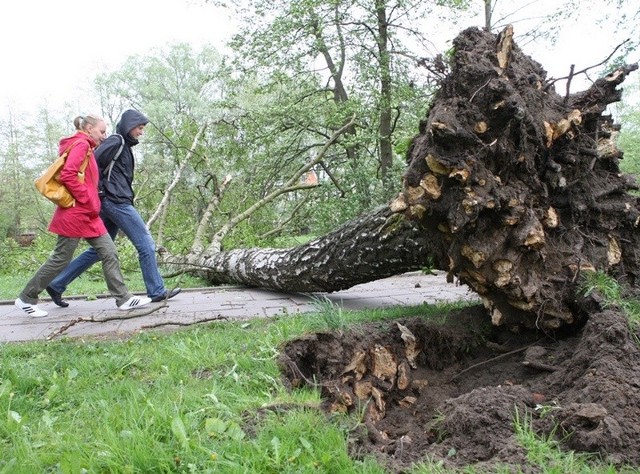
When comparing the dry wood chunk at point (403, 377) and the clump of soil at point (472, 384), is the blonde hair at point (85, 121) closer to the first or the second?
the clump of soil at point (472, 384)

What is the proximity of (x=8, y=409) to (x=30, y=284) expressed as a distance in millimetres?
2947

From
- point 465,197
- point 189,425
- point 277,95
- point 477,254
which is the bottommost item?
point 189,425

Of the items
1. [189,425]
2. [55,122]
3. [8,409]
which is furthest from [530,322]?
[55,122]

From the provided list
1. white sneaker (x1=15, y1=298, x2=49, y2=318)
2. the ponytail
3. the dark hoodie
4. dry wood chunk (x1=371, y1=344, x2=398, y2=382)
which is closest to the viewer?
dry wood chunk (x1=371, y1=344, x2=398, y2=382)

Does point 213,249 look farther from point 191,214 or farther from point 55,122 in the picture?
point 55,122

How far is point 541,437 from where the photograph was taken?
159 centimetres

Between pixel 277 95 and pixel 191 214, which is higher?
pixel 277 95

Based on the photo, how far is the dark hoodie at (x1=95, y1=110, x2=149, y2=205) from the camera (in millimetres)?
4840

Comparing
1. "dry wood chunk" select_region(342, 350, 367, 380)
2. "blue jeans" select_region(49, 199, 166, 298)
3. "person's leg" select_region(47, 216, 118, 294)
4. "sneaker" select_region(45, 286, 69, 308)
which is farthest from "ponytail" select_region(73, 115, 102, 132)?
"dry wood chunk" select_region(342, 350, 367, 380)

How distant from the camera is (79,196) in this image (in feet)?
14.3

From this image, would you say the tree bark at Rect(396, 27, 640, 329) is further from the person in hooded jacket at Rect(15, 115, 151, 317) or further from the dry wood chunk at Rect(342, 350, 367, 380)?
the person in hooded jacket at Rect(15, 115, 151, 317)

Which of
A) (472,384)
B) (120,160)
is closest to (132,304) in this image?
(120,160)

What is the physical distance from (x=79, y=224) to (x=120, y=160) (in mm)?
905

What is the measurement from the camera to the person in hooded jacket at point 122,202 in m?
4.86
